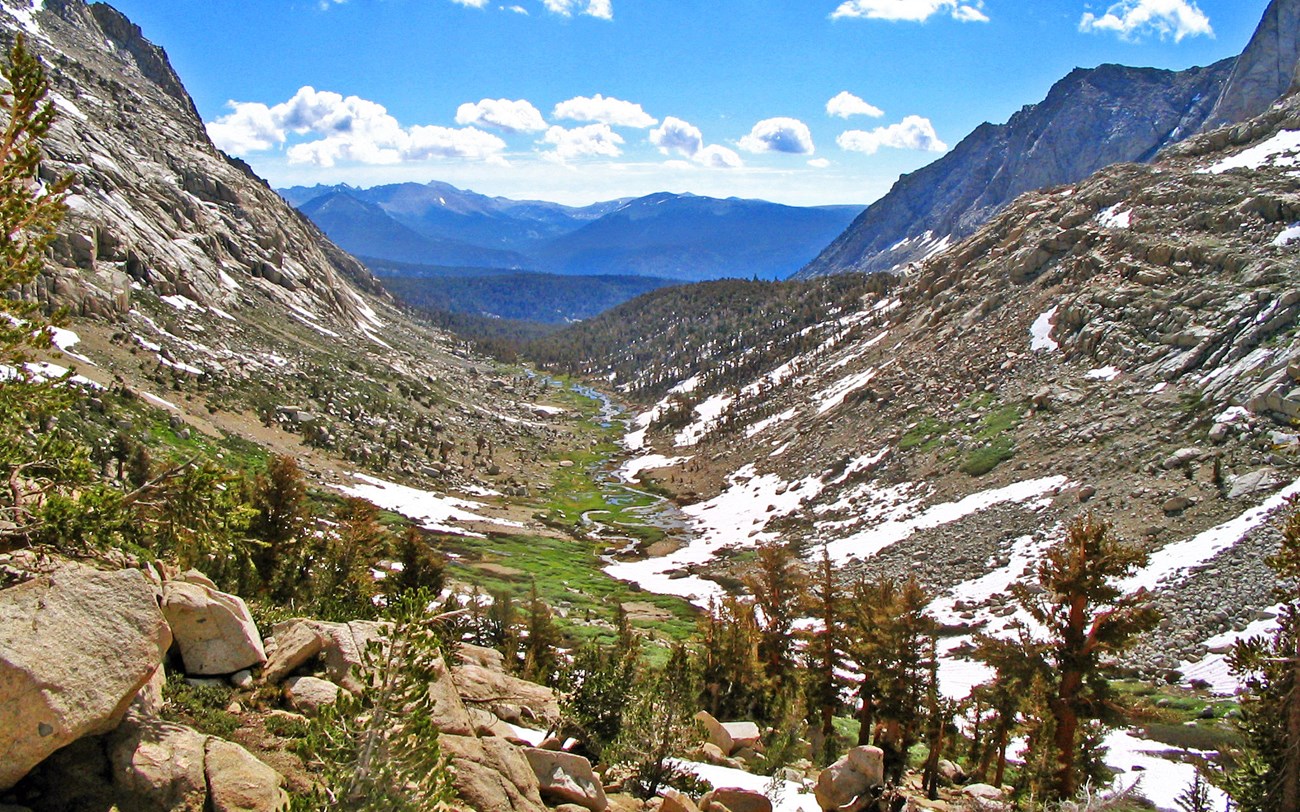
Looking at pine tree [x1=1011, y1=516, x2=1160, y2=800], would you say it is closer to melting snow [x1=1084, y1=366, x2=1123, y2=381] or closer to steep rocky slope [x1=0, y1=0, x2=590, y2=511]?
melting snow [x1=1084, y1=366, x2=1123, y2=381]

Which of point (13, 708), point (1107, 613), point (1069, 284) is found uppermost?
point (1069, 284)

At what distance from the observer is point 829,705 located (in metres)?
33.1

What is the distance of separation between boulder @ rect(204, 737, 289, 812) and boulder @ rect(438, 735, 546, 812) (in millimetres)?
2830

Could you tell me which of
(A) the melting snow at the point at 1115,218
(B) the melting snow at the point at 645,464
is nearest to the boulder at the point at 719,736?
(A) the melting snow at the point at 1115,218

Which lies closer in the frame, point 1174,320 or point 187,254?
point 1174,320

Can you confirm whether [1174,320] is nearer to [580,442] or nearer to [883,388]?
[883,388]

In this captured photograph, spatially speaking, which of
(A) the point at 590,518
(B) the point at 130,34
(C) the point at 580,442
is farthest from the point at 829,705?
(B) the point at 130,34

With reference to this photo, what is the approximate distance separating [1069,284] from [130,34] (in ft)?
768

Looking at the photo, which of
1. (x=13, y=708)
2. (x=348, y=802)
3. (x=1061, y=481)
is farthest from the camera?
(x=1061, y=481)

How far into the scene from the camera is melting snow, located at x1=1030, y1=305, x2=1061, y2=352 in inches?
3242

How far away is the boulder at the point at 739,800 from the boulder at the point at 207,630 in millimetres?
11530

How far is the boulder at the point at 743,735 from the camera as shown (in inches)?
1062

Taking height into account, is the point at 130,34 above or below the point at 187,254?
above

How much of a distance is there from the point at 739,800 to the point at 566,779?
18.1 feet
